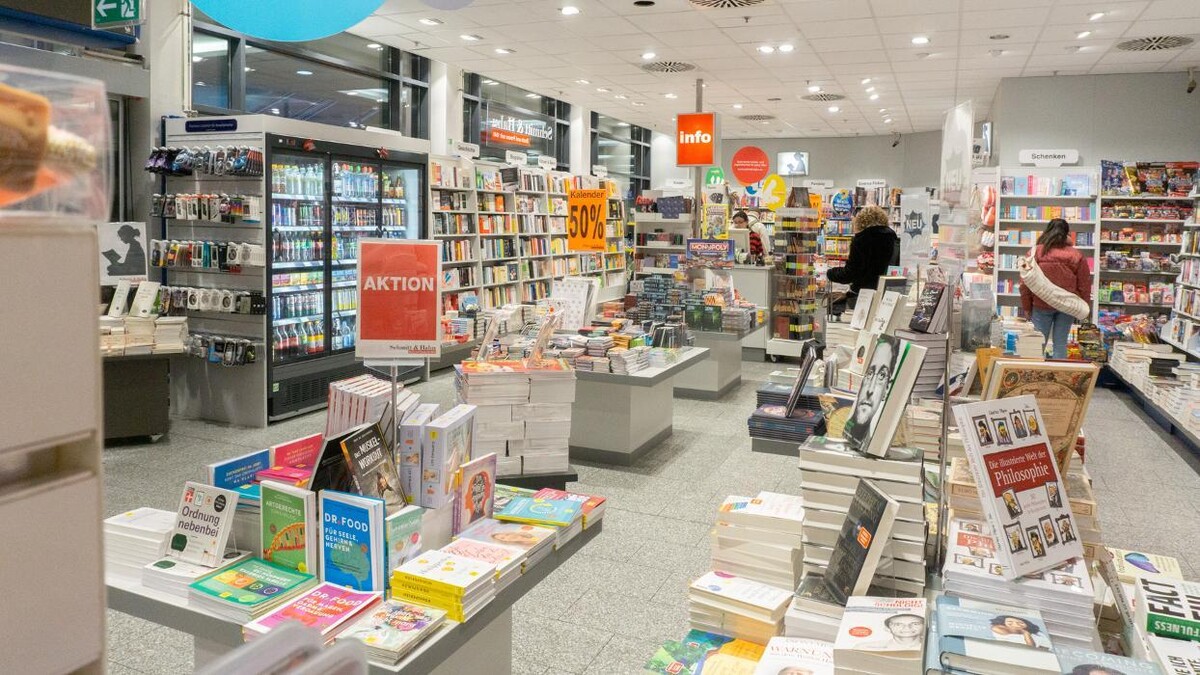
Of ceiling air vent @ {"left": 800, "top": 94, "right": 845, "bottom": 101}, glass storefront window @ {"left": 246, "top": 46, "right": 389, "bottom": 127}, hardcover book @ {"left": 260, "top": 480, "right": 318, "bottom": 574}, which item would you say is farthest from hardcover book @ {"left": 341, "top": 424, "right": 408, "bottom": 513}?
ceiling air vent @ {"left": 800, "top": 94, "right": 845, "bottom": 101}

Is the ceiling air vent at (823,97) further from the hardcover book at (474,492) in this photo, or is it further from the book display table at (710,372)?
the hardcover book at (474,492)

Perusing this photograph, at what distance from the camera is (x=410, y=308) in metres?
2.78

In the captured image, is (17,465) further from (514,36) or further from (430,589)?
(514,36)

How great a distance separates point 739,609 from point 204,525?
1472 mm

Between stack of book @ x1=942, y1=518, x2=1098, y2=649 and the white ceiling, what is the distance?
20.9 feet

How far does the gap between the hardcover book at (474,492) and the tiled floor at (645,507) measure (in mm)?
868

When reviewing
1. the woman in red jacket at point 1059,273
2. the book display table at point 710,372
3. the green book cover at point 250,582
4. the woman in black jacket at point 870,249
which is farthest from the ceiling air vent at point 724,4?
the green book cover at point 250,582

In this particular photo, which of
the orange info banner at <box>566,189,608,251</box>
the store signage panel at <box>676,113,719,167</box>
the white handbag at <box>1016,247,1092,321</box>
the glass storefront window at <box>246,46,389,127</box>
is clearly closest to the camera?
the orange info banner at <box>566,189,608,251</box>

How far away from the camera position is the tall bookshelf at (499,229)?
960 centimetres

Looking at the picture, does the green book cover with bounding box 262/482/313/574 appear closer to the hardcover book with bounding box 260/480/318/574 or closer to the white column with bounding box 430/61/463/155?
the hardcover book with bounding box 260/480/318/574

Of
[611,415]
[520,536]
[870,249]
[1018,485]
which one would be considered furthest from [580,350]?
[1018,485]

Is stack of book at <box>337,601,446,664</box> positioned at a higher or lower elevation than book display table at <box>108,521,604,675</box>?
higher

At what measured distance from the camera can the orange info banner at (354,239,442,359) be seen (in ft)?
9.02

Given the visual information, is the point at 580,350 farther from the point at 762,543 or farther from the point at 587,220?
the point at 762,543
